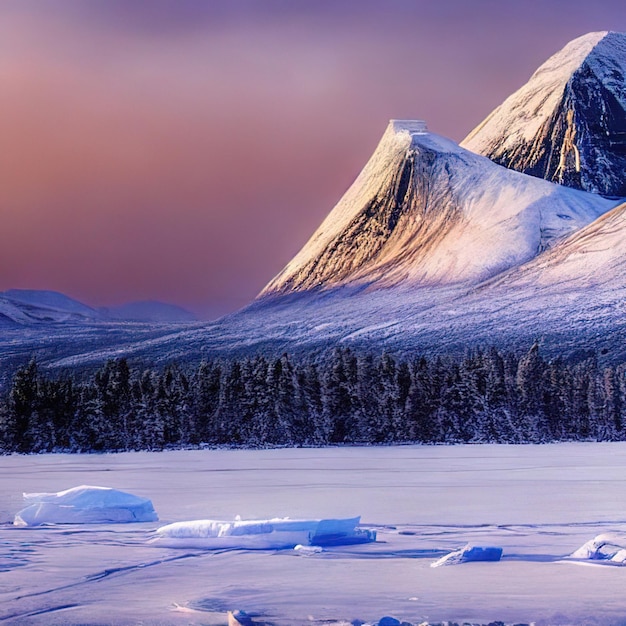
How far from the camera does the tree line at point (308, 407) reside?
270 feet

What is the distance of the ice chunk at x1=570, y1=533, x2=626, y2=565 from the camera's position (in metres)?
17.9

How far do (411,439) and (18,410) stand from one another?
31.9m

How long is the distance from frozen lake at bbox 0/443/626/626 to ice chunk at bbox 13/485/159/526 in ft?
1.87

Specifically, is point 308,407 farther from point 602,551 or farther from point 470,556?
point 470,556

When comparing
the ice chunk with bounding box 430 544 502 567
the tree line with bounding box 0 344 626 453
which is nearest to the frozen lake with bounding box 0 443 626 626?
the ice chunk with bounding box 430 544 502 567

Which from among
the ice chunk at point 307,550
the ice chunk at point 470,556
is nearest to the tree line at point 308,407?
the ice chunk at point 307,550

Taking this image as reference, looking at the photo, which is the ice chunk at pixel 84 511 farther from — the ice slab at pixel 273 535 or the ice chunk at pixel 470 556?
the ice chunk at pixel 470 556

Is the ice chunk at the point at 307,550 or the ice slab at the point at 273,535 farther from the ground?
the ice slab at the point at 273,535

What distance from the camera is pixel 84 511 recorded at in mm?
24516

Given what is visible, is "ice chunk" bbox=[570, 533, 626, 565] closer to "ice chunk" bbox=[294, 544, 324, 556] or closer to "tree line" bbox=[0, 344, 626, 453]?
"ice chunk" bbox=[294, 544, 324, 556]

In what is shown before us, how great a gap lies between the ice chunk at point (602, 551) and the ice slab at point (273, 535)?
422 cm

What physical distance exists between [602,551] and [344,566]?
14.8ft

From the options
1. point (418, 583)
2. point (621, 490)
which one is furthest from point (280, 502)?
point (418, 583)

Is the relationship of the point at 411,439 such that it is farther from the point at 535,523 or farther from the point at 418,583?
the point at 418,583
